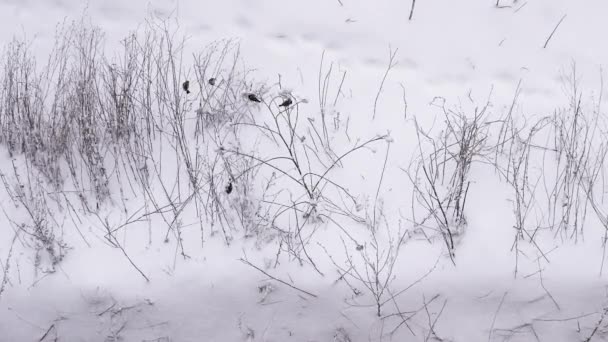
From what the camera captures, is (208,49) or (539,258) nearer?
(539,258)

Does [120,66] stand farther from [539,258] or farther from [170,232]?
[539,258]

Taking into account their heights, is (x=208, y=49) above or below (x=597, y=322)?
above

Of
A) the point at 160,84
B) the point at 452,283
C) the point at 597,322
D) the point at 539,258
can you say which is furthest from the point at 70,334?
the point at 597,322

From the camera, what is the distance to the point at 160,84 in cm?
271

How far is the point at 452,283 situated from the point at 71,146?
6.22 feet

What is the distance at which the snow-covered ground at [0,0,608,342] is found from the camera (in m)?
2.40

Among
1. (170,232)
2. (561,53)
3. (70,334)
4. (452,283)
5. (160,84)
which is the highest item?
(561,53)

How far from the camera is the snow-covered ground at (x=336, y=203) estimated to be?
2404mm

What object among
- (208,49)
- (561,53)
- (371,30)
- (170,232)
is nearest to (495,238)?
(561,53)

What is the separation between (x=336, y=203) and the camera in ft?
8.39

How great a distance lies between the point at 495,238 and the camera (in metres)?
2.44

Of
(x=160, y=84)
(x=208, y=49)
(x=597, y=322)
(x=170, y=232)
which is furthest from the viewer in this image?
(x=208, y=49)

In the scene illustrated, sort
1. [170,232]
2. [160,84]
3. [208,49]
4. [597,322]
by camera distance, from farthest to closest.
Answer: [208,49] → [160,84] → [170,232] → [597,322]

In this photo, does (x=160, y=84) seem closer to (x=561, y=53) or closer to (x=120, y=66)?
(x=120, y=66)
